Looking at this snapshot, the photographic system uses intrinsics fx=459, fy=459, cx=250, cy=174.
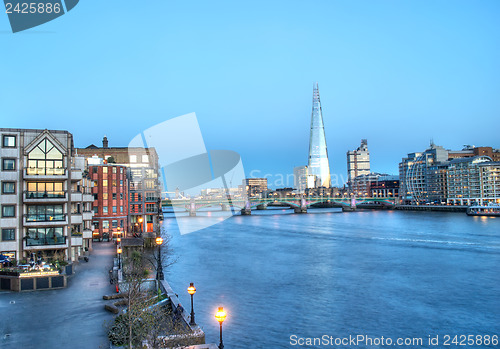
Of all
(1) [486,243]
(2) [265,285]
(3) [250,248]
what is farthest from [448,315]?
(1) [486,243]

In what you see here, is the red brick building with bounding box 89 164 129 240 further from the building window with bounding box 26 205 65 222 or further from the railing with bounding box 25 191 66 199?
the railing with bounding box 25 191 66 199

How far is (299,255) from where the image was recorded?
62219 mm

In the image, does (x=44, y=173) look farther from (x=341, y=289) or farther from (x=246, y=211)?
(x=246, y=211)

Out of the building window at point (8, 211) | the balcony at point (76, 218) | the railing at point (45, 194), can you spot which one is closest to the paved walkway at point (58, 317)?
the railing at point (45, 194)

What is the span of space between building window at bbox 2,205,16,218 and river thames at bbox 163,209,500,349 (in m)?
14.4

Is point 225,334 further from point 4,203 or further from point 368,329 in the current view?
point 4,203

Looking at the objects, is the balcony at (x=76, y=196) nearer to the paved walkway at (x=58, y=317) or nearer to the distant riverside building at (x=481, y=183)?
the paved walkway at (x=58, y=317)

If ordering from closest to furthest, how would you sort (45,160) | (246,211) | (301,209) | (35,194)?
1. (35,194)
2. (45,160)
3. (246,211)
4. (301,209)

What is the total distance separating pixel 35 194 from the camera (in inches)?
1460

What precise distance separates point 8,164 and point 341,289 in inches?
1154

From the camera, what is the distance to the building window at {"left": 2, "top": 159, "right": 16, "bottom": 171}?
36.5 metres

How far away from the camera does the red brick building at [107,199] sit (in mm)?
67375

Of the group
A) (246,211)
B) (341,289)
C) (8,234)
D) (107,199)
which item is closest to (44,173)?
(8,234)

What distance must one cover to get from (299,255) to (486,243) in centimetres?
3187
